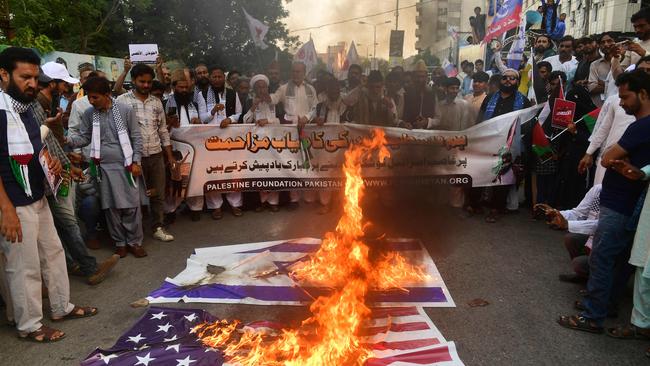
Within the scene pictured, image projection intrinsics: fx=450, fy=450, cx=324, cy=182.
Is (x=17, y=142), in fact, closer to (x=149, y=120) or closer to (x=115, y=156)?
(x=115, y=156)

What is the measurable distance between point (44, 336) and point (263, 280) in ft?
6.51

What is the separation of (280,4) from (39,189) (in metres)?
12.8

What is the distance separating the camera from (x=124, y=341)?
3.63 meters

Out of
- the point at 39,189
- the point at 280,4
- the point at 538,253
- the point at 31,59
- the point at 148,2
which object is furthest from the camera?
the point at 148,2

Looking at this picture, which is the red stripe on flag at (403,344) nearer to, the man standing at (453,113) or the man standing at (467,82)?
the man standing at (453,113)

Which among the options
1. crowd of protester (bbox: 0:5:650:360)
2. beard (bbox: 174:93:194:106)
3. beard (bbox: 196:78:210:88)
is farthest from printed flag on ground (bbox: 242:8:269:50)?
beard (bbox: 174:93:194:106)

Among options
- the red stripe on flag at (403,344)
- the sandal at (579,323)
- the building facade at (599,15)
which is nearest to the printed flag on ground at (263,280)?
the red stripe on flag at (403,344)

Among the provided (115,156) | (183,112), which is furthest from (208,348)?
(183,112)

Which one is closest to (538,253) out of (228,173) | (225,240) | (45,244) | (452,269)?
(452,269)

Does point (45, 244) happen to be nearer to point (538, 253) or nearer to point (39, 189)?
point (39, 189)

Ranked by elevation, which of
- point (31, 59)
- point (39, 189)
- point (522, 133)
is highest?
point (31, 59)

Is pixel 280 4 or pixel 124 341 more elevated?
pixel 280 4

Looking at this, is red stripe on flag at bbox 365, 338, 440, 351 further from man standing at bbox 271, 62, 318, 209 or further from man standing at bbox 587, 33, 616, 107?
man standing at bbox 587, 33, 616, 107

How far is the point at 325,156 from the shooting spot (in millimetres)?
7496
